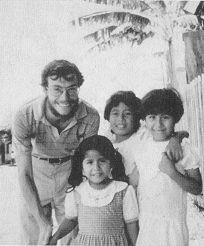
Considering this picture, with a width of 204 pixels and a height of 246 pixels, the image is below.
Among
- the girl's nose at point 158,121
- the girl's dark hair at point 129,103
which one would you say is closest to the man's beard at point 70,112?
the girl's dark hair at point 129,103

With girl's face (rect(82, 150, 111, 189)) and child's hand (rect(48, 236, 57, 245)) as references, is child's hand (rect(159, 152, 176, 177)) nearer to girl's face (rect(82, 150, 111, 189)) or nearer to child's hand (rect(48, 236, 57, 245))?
girl's face (rect(82, 150, 111, 189))

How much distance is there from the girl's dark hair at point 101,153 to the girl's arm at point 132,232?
0.19 meters

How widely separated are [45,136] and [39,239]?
0.46 meters

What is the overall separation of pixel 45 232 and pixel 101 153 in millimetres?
436

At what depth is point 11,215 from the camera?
2.10 meters

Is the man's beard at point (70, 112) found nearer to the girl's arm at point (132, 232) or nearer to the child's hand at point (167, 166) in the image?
the child's hand at point (167, 166)

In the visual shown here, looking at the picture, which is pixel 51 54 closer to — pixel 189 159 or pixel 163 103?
pixel 163 103

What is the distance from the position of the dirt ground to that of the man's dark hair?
1.46 feet

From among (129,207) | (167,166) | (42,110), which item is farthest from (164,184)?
(42,110)

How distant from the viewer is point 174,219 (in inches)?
77.8

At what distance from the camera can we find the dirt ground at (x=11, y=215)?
2.06m

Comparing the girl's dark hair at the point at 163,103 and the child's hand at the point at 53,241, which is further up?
the girl's dark hair at the point at 163,103


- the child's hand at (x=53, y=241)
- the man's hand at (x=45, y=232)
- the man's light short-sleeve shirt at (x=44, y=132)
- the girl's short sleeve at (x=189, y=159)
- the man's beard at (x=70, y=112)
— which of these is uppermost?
the man's beard at (x=70, y=112)

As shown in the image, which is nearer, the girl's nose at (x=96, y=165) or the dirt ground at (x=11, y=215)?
the girl's nose at (x=96, y=165)
